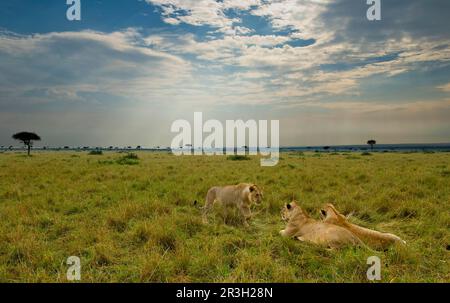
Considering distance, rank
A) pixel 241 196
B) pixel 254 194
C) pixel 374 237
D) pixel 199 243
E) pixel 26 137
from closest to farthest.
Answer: pixel 374 237 → pixel 199 243 → pixel 254 194 → pixel 241 196 → pixel 26 137

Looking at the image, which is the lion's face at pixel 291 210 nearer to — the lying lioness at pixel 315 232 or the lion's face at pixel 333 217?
the lying lioness at pixel 315 232

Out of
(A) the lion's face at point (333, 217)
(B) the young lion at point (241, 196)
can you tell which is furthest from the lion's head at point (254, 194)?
Answer: (A) the lion's face at point (333, 217)

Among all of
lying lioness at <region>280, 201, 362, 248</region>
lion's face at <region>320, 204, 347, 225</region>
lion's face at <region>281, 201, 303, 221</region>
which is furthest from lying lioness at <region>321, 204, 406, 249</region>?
lion's face at <region>281, 201, 303, 221</region>

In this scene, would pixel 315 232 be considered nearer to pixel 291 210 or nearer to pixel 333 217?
pixel 333 217

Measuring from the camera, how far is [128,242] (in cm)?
599

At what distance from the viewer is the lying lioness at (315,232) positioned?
5.31 m

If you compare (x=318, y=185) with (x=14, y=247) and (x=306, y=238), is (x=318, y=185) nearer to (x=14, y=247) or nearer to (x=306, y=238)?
(x=306, y=238)

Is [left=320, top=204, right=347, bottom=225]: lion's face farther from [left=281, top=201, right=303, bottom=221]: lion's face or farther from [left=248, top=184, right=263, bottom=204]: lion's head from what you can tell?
[left=248, top=184, right=263, bottom=204]: lion's head

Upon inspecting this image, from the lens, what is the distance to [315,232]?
5.71 metres

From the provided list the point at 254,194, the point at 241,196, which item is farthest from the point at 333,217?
the point at 241,196

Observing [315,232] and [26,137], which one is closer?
[315,232]

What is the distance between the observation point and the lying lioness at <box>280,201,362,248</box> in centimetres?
531

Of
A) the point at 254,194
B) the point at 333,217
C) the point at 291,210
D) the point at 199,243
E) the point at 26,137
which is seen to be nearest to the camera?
the point at 199,243

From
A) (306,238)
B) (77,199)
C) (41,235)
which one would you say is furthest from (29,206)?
(306,238)
